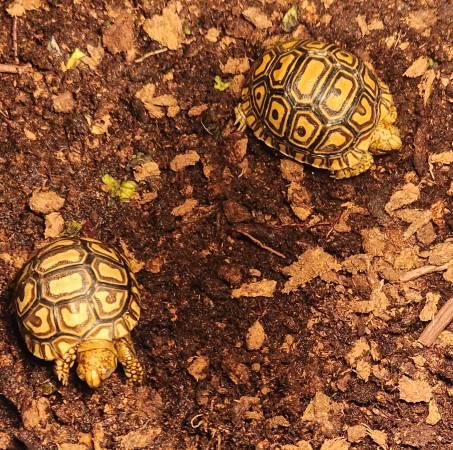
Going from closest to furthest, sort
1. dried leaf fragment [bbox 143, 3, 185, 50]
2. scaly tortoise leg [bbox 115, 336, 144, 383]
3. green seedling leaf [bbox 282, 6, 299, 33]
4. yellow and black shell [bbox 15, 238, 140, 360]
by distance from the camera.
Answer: yellow and black shell [bbox 15, 238, 140, 360], scaly tortoise leg [bbox 115, 336, 144, 383], dried leaf fragment [bbox 143, 3, 185, 50], green seedling leaf [bbox 282, 6, 299, 33]

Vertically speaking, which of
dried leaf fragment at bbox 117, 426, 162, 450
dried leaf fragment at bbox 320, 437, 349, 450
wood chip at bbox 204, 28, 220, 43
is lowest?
dried leaf fragment at bbox 117, 426, 162, 450

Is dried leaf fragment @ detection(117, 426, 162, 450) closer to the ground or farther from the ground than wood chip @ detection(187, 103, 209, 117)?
closer to the ground

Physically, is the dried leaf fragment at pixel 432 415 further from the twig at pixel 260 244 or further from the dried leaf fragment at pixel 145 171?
the dried leaf fragment at pixel 145 171

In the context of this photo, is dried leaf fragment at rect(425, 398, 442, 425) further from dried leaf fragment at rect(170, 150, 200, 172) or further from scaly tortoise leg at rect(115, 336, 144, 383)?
dried leaf fragment at rect(170, 150, 200, 172)

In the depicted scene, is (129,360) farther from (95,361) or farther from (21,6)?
(21,6)

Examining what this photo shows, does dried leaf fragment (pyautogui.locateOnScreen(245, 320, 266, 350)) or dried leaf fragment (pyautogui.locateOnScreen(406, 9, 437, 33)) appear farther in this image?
dried leaf fragment (pyautogui.locateOnScreen(406, 9, 437, 33))

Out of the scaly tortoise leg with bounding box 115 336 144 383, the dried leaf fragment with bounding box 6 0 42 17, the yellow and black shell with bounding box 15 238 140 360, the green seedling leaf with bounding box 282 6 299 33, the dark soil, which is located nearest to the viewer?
the yellow and black shell with bounding box 15 238 140 360

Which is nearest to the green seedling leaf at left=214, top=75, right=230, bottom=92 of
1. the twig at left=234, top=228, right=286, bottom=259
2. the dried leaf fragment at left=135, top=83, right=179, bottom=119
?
the dried leaf fragment at left=135, top=83, right=179, bottom=119
